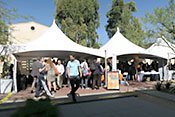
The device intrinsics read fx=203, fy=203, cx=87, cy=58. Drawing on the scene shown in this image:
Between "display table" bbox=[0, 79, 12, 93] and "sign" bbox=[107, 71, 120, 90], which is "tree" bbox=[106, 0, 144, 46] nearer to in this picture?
"sign" bbox=[107, 71, 120, 90]

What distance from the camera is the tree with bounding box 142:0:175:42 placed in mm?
10125

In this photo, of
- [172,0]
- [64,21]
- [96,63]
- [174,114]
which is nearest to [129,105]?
[174,114]

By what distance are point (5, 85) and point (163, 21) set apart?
8.53 m

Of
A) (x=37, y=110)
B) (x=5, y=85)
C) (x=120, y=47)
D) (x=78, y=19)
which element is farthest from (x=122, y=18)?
(x=37, y=110)

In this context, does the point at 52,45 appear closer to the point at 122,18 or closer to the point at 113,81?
the point at 113,81

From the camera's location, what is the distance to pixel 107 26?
37688mm

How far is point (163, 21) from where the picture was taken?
34.5 ft

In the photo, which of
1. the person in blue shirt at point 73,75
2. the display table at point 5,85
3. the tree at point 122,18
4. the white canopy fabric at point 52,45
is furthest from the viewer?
the tree at point 122,18

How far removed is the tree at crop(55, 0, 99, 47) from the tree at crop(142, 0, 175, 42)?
19.4 meters

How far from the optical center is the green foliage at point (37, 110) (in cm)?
332

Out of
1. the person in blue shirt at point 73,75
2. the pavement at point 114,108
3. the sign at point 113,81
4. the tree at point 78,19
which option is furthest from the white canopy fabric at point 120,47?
the tree at point 78,19

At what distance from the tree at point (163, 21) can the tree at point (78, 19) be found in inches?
765

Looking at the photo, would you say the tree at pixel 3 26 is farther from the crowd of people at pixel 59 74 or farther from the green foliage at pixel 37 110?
the green foliage at pixel 37 110

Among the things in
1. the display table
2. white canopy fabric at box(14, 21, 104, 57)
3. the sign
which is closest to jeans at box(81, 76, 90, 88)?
the sign
